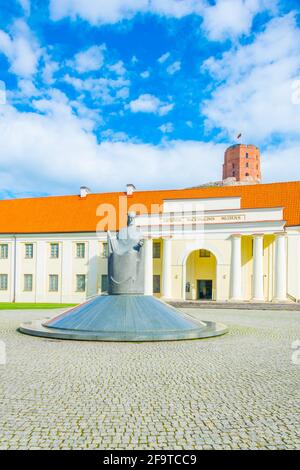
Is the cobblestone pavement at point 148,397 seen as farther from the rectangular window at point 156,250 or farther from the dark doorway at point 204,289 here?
the rectangular window at point 156,250

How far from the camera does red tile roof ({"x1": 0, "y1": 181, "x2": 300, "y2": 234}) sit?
4144cm

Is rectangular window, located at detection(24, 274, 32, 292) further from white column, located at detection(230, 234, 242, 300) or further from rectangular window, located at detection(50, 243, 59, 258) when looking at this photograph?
white column, located at detection(230, 234, 242, 300)

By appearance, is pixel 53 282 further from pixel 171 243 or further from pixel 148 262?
pixel 171 243

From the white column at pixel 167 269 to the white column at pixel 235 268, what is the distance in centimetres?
565

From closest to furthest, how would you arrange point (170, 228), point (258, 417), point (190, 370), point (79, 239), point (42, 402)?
point (258, 417), point (42, 402), point (190, 370), point (170, 228), point (79, 239)

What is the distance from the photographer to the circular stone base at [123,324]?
13.5 m

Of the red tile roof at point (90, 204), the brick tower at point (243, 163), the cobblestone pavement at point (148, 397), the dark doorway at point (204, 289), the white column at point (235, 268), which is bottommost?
the dark doorway at point (204, 289)

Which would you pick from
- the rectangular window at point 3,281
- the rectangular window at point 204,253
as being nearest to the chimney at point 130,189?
the rectangular window at point 204,253

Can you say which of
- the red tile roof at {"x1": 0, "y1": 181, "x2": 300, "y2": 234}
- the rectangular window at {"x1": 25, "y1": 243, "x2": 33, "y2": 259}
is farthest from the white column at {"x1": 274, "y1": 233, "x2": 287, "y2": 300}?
the rectangular window at {"x1": 25, "y1": 243, "x2": 33, "y2": 259}

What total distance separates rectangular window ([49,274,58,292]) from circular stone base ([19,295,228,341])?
2801cm

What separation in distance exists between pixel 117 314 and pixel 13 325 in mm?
5429

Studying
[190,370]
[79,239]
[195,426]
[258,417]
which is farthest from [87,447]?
[79,239]
